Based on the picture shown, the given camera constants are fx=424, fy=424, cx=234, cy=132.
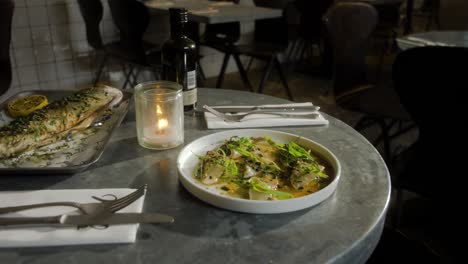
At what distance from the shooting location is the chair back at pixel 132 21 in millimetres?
2748

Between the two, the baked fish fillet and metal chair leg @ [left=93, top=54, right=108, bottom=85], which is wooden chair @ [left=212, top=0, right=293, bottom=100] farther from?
the baked fish fillet

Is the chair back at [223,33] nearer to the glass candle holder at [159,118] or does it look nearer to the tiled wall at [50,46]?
the tiled wall at [50,46]

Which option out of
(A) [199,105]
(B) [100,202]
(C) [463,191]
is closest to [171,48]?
(A) [199,105]

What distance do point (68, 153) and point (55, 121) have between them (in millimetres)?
108

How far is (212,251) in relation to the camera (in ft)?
1.86

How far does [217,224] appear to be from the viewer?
629 mm

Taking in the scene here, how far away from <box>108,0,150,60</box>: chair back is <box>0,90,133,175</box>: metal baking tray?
187cm

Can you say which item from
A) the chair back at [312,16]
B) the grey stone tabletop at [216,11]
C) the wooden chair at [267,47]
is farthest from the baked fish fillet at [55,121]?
the chair back at [312,16]

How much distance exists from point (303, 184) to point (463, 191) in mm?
870

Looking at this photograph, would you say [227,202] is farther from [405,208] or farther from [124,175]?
[405,208]

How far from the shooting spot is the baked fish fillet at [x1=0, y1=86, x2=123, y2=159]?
2.66 feet

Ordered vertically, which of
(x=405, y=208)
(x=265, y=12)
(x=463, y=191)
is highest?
(x=265, y=12)

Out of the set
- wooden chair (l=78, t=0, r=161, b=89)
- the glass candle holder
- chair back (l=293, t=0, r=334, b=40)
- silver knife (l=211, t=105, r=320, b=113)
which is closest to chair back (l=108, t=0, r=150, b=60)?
wooden chair (l=78, t=0, r=161, b=89)

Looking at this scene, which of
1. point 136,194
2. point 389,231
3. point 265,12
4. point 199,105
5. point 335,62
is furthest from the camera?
point 265,12
